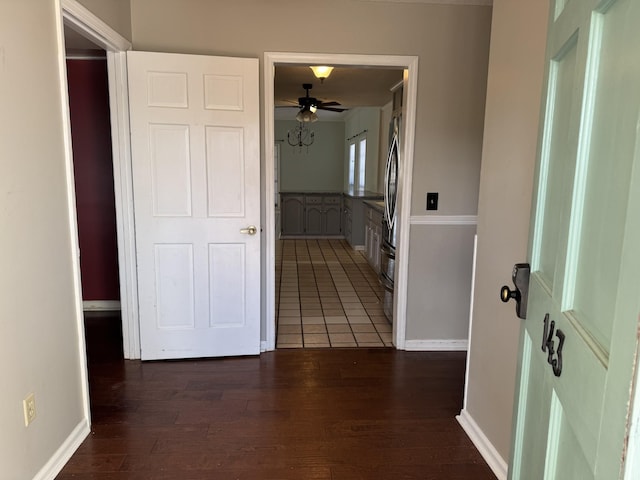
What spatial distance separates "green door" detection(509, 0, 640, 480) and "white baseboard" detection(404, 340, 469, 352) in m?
2.14

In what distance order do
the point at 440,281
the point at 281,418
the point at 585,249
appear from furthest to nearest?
the point at 440,281, the point at 281,418, the point at 585,249

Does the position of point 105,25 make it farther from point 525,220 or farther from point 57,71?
point 525,220

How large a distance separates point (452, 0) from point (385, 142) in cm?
392

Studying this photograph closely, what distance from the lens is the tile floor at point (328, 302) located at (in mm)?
3525

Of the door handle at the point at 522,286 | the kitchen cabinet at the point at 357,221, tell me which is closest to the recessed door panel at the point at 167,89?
the door handle at the point at 522,286

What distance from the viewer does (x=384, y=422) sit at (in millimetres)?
2361

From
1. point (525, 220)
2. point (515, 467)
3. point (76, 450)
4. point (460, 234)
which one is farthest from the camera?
point (460, 234)

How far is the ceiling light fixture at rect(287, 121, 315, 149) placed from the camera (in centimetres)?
941

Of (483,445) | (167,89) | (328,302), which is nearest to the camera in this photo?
(483,445)

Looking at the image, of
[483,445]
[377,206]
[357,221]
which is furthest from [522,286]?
[357,221]

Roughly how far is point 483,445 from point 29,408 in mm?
1954

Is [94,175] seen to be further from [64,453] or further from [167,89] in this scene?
[64,453]

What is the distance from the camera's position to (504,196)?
1.94m

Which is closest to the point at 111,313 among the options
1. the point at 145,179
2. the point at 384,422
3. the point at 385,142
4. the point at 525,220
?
the point at 145,179
